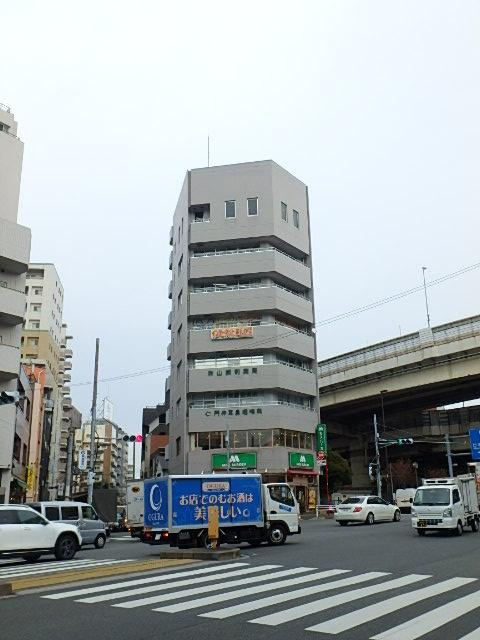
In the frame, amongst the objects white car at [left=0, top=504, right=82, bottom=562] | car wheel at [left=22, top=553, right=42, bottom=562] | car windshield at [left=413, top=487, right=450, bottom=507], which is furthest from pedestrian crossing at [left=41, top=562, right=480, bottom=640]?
car windshield at [left=413, top=487, right=450, bottom=507]

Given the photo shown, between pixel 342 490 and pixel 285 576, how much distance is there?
203 feet

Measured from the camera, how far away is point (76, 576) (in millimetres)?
12688

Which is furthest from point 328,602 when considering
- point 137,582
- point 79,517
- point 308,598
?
point 79,517

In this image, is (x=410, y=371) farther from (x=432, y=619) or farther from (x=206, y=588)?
(x=432, y=619)

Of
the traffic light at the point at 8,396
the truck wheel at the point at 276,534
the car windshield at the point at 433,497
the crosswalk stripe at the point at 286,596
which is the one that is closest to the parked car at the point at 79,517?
the traffic light at the point at 8,396

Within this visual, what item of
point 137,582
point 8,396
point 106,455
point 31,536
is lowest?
point 137,582

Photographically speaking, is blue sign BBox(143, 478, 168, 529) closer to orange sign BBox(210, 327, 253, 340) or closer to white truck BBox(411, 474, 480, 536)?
white truck BBox(411, 474, 480, 536)

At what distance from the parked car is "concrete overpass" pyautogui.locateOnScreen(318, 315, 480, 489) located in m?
39.7

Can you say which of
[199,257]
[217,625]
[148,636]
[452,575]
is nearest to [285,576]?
[452,575]

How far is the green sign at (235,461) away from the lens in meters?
54.1

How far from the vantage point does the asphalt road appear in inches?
295

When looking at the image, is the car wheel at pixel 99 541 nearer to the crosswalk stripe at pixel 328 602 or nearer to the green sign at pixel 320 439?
the crosswalk stripe at pixel 328 602

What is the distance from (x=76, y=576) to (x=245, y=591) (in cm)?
418

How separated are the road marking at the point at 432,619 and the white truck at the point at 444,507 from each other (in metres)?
14.6
